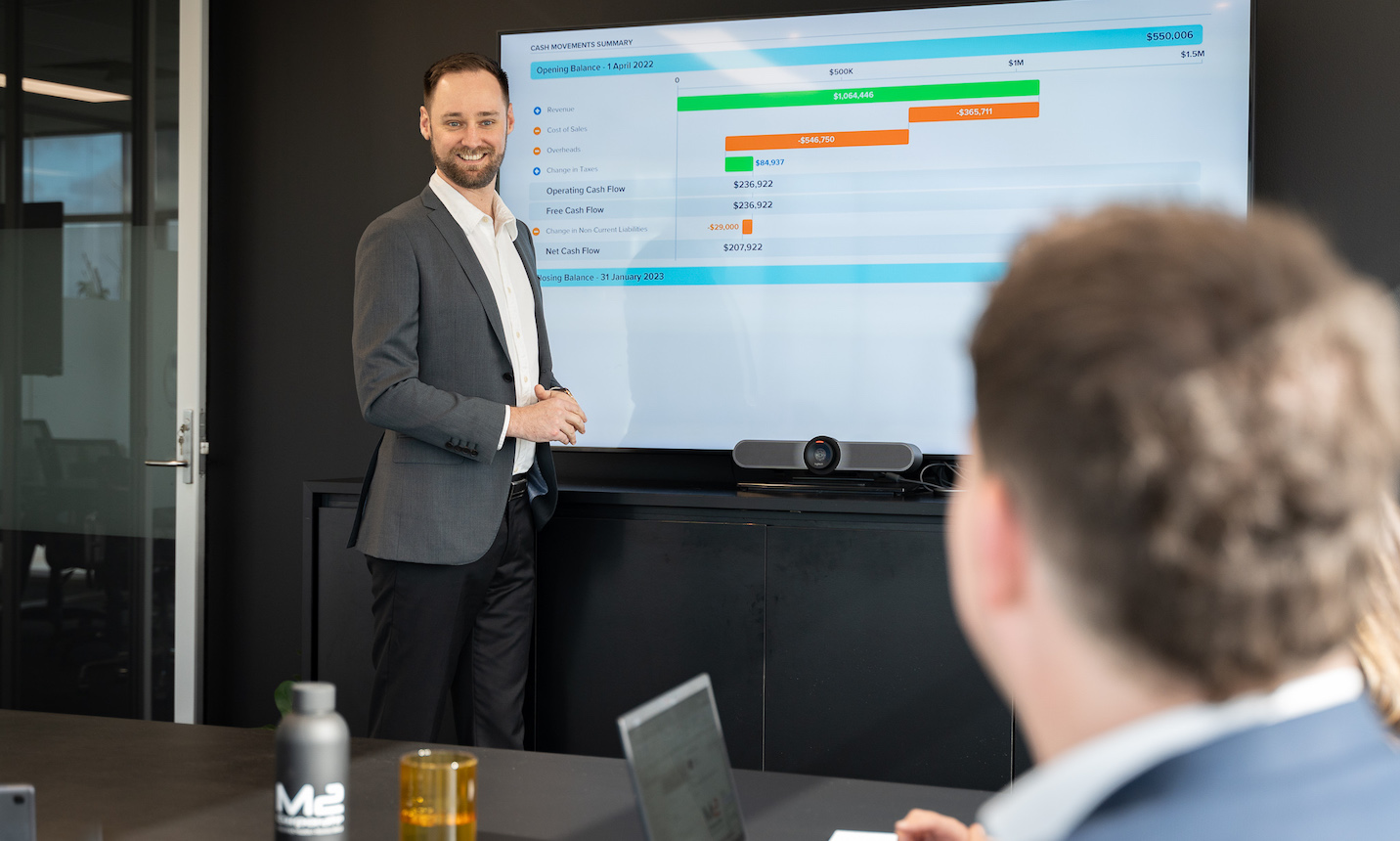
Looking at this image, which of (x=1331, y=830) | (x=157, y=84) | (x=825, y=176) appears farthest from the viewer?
(x=157, y=84)

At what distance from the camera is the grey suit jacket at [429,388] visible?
8.28 feet

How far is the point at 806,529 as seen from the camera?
8.93 ft

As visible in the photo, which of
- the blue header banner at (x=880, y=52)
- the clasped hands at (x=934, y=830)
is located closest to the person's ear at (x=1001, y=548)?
the clasped hands at (x=934, y=830)

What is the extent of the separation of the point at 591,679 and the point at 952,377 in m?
1.26

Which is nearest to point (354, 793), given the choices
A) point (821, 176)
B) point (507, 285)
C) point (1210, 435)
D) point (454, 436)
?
point (1210, 435)

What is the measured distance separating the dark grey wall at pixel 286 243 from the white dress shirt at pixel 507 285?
3.27 ft

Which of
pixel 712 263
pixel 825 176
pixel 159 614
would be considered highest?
pixel 825 176

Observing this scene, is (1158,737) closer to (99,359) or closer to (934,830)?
(934,830)

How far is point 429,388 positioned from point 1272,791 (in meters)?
2.23

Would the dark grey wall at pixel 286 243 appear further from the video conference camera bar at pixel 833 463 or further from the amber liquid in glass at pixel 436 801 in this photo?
the amber liquid in glass at pixel 436 801

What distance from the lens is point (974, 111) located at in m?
3.04

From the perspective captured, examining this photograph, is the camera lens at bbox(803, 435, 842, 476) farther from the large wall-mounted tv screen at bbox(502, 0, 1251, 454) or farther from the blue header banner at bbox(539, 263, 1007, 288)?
the blue header banner at bbox(539, 263, 1007, 288)

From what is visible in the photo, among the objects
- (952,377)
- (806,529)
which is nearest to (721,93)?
(952,377)

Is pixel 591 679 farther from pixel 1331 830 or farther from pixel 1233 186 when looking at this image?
pixel 1331 830
